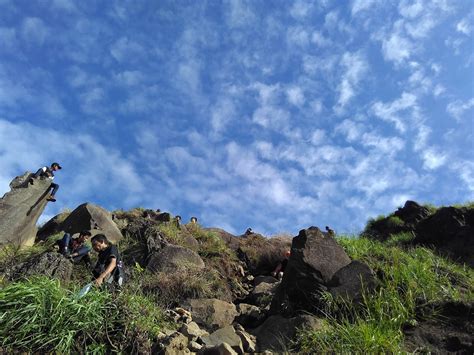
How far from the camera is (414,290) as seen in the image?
7637 millimetres

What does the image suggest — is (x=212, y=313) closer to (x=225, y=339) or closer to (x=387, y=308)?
(x=225, y=339)

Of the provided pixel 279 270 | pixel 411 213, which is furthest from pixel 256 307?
pixel 411 213

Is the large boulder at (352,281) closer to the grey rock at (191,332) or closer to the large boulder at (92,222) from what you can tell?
the grey rock at (191,332)

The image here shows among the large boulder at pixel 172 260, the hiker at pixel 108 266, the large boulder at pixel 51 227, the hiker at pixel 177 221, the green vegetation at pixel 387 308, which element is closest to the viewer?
the green vegetation at pixel 387 308

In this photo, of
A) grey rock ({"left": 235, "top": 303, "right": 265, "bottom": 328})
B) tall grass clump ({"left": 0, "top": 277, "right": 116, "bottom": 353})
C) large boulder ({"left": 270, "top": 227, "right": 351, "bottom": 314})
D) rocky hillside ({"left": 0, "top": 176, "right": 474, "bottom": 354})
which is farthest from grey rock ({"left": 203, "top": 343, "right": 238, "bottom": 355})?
grey rock ({"left": 235, "top": 303, "right": 265, "bottom": 328})

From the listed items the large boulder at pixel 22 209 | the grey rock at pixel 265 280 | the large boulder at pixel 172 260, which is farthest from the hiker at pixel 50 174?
the grey rock at pixel 265 280

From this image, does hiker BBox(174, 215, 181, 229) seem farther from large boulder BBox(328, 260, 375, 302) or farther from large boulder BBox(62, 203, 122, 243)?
large boulder BBox(328, 260, 375, 302)

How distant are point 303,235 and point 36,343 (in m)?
5.74

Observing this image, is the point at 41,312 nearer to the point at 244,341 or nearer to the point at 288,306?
the point at 244,341

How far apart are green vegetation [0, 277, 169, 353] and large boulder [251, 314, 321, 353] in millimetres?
1847

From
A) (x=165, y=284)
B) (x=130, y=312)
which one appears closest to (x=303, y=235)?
(x=165, y=284)

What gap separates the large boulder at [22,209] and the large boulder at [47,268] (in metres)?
6.06

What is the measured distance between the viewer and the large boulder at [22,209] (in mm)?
15938

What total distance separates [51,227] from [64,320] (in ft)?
45.8
